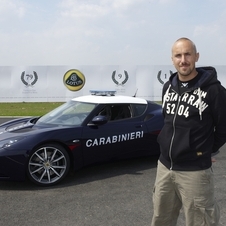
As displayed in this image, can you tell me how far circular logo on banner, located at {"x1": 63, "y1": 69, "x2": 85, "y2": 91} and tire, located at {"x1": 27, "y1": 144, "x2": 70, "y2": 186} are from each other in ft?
48.5

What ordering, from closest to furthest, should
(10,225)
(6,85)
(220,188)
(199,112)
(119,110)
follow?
(199,112), (10,225), (220,188), (119,110), (6,85)

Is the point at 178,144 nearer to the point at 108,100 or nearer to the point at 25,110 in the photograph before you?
the point at 108,100

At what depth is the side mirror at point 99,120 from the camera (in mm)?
Result: 5163

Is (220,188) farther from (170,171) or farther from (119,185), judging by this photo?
(170,171)

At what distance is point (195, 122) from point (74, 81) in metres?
17.6

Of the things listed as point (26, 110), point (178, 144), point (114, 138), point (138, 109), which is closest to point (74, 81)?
point (26, 110)

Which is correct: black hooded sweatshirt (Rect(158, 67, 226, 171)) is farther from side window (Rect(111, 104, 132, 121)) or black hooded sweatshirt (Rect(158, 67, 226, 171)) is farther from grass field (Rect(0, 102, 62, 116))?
grass field (Rect(0, 102, 62, 116))

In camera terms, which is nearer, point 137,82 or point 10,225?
point 10,225

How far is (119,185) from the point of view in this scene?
15.6 feet

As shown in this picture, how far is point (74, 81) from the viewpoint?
19609mm

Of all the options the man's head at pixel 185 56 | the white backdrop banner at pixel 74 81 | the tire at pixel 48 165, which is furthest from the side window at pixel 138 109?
the white backdrop banner at pixel 74 81

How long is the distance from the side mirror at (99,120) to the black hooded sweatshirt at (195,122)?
2.73 meters

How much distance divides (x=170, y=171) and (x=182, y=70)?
29.2 inches

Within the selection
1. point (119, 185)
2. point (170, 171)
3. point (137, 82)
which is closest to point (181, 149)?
point (170, 171)
